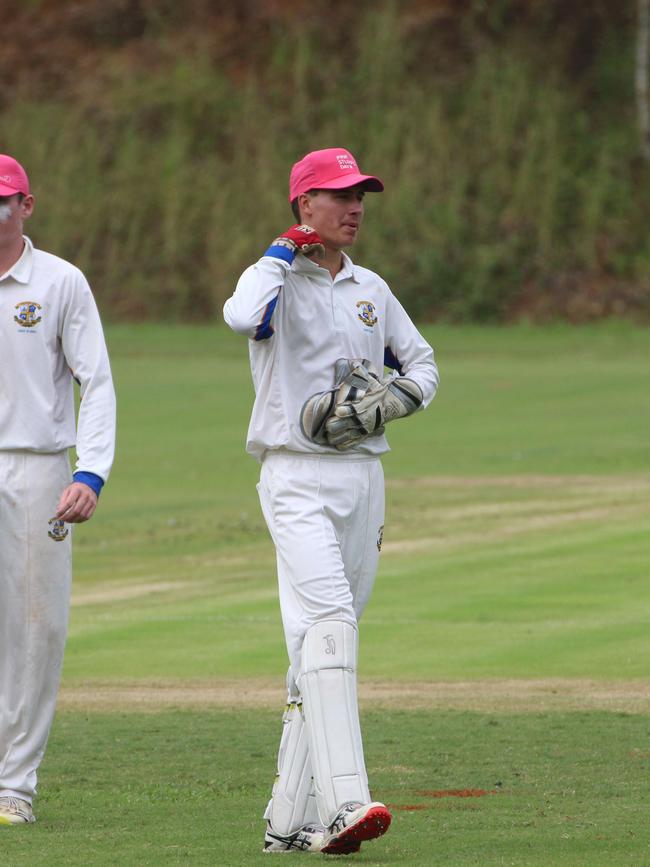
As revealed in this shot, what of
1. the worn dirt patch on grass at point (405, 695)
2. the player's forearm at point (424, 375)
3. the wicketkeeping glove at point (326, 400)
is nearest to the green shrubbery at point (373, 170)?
the worn dirt patch on grass at point (405, 695)

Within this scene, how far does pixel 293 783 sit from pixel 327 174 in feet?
6.23

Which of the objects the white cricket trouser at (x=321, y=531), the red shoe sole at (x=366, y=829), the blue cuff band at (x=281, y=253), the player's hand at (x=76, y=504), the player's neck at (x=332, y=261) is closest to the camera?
the red shoe sole at (x=366, y=829)

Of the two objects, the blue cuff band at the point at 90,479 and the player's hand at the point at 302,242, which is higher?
the player's hand at the point at 302,242

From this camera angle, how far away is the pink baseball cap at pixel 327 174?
584 cm

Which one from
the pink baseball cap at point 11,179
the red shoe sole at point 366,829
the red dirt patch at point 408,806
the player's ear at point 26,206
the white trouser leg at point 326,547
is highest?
the pink baseball cap at point 11,179

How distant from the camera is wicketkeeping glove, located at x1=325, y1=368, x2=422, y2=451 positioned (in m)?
5.64

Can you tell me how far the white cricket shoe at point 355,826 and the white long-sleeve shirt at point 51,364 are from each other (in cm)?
141

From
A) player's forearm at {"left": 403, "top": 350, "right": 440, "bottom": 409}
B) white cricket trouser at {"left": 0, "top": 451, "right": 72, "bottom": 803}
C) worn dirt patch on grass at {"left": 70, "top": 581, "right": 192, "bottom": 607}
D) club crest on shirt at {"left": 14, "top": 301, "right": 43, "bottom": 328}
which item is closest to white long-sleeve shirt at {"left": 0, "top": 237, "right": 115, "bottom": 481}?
club crest on shirt at {"left": 14, "top": 301, "right": 43, "bottom": 328}

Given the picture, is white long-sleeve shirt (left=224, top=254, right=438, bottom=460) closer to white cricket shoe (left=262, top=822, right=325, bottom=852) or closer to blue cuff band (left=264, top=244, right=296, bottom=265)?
blue cuff band (left=264, top=244, right=296, bottom=265)

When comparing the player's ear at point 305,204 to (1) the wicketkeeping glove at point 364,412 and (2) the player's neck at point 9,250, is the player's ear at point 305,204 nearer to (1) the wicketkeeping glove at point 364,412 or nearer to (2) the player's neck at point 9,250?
(1) the wicketkeeping glove at point 364,412

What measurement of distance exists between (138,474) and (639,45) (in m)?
27.7

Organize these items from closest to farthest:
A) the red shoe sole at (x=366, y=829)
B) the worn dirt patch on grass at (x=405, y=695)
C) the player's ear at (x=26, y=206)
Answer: the red shoe sole at (x=366, y=829) < the player's ear at (x=26, y=206) < the worn dirt patch on grass at (x=405, y=695)

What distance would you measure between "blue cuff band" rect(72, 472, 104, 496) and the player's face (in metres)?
1.05

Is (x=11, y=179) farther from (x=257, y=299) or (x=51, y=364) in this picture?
(x=257, y=299)
